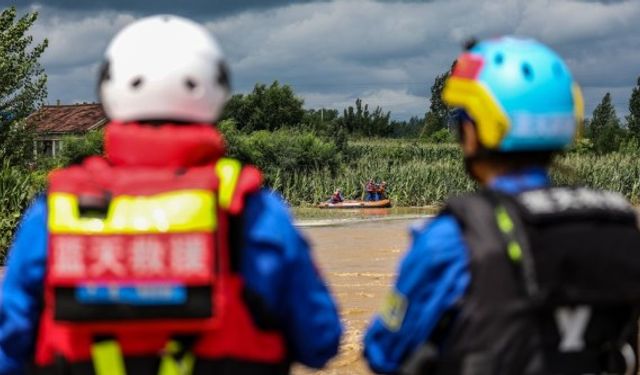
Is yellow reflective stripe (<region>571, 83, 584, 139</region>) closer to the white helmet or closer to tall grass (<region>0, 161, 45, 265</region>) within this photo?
the white helmet

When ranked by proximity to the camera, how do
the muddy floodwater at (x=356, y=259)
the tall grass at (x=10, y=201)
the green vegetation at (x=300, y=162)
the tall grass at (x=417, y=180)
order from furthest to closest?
1. the tall grass at (x=417, y=180)
2. the green vegetation at (x=300, y=162)
3. the tall grass at (x=10, y=201)
4. the muddy floodwater at (x=356, y=259)

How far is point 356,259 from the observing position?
16.4 m

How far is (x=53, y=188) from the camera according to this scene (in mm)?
2557

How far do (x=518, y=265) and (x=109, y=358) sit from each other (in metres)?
1.01

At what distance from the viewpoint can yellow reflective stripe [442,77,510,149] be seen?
274cm

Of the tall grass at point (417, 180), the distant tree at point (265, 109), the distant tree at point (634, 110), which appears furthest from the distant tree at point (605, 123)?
the tall grass at point (417, 180)

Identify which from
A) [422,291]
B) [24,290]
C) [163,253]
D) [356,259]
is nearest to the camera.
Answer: [163,253]

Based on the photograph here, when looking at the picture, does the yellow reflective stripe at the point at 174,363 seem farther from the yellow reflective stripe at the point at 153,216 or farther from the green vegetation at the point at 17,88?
the green vegetation at the point at 17,88

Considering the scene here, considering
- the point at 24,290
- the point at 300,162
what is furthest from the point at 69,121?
the point at 24,290

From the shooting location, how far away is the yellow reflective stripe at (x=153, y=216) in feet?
8.10

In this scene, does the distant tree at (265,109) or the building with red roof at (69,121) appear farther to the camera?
the building with red roof at (69,121)

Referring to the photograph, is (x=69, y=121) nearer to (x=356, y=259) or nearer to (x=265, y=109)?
(x=265, y=109)

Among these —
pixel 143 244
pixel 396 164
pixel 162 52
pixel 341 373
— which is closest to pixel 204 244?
pixel 143 244

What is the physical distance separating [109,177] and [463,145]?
0.97 m
